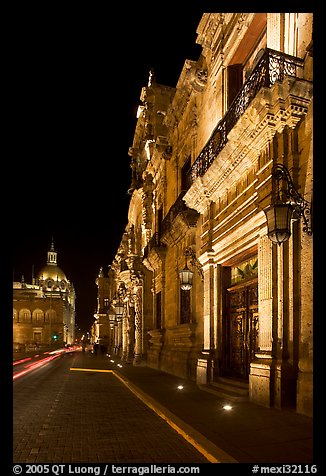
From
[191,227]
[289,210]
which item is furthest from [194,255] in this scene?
[289,210]

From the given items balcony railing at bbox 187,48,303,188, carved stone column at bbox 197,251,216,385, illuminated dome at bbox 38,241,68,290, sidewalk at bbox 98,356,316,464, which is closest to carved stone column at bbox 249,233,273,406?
sidewalk at bbox 98,356,316,464

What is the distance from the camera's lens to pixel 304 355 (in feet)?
29.6

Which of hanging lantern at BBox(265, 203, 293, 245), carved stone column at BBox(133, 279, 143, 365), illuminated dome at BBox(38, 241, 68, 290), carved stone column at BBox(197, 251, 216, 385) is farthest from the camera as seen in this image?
illuminated dome at BBox(38, 241, 68, 290)

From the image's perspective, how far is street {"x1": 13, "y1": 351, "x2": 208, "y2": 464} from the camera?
6.53m

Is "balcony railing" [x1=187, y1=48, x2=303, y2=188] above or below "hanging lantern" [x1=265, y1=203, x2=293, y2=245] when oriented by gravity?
above

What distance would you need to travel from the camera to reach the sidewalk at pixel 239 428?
245 inches

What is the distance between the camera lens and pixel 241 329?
13.6 meters

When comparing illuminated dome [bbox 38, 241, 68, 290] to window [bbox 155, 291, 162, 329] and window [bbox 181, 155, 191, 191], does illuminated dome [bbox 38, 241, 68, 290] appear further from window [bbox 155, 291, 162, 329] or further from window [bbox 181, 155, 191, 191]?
window [bbox 181, 155, 191, 191]

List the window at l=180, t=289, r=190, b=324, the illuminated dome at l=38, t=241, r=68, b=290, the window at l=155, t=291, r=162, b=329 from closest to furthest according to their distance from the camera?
the window at l=180, t=289, r=190, b=324 → the window at l=155, t=291, r=162, b=329 → the illuminated dome at l=38, t=241, r=68, b=290

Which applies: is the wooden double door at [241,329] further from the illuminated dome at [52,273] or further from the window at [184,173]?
the illuminated dome at [52,273]

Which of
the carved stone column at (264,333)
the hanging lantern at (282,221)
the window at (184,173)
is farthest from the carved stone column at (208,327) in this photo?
the hanging lantern at (282,221)

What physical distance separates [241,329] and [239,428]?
18.8 ft

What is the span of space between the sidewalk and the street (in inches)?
8.8

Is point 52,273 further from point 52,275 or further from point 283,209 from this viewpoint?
point 283,209
